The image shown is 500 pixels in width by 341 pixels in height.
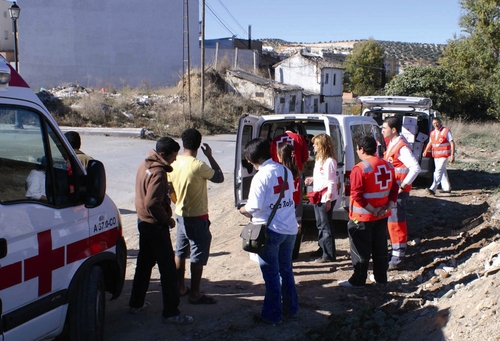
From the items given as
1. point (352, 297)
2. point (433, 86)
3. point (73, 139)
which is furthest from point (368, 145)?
point (433, 86)

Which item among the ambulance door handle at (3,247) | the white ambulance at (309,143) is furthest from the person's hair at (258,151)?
the white ambulance at (309,143)

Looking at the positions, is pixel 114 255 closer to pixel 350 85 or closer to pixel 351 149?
pixel 351 149

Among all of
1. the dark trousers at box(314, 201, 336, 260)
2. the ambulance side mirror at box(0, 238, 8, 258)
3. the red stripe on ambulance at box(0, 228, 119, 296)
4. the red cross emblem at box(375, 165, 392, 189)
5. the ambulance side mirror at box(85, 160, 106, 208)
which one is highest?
the ambulance side mirror at box(85, 160, 106, 208)

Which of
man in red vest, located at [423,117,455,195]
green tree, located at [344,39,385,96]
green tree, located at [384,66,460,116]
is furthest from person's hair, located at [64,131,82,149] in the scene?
green tree, located at [344,39,385,96]

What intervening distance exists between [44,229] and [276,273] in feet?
7.00

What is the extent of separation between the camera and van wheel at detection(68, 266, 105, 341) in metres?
3.92

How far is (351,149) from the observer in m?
7.47

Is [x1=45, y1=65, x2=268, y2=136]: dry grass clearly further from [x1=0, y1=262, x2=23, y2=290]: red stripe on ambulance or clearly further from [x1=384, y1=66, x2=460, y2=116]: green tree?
[x1=0, y1=262, x2=23, y2=290]: red stripe on ambulance

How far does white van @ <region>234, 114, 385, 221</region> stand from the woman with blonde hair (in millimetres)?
513

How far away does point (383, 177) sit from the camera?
19.0ft

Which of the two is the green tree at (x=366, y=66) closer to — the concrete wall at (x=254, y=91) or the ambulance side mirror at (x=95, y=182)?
the concrete wall at (x=254, y=91)

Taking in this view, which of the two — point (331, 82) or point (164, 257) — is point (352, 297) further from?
point (331, 82)

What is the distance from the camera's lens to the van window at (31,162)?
357 centimetres

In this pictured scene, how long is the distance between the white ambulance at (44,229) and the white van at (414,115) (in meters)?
9.60
